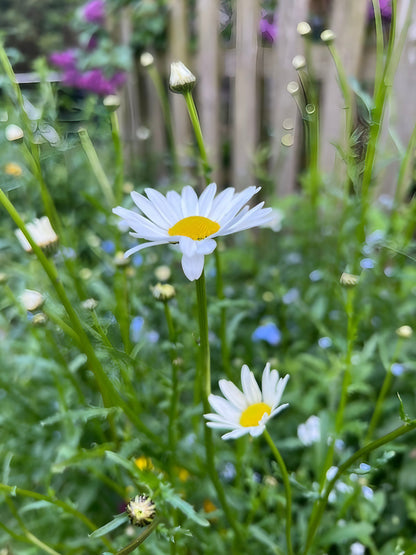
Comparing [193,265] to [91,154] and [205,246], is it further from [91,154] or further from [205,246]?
[91,154]

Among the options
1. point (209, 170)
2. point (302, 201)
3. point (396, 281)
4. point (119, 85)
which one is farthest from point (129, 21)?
point (209, 170)

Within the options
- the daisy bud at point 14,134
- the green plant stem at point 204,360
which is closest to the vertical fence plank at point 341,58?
the daisy bud at point 14,134

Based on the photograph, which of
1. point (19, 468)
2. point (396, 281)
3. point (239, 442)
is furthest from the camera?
point (396, 281)

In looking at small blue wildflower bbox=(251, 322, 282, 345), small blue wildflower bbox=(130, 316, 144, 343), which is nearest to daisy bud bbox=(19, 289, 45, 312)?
small blue wildflower bbox=(130, 316, 144, 343)

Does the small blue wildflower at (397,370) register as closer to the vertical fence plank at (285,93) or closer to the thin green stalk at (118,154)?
the thin green stalk at (118,154)

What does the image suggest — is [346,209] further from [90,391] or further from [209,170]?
[90,391]

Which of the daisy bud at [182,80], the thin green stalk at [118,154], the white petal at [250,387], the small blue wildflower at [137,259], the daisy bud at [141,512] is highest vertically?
the daisy bud at [182,80]
